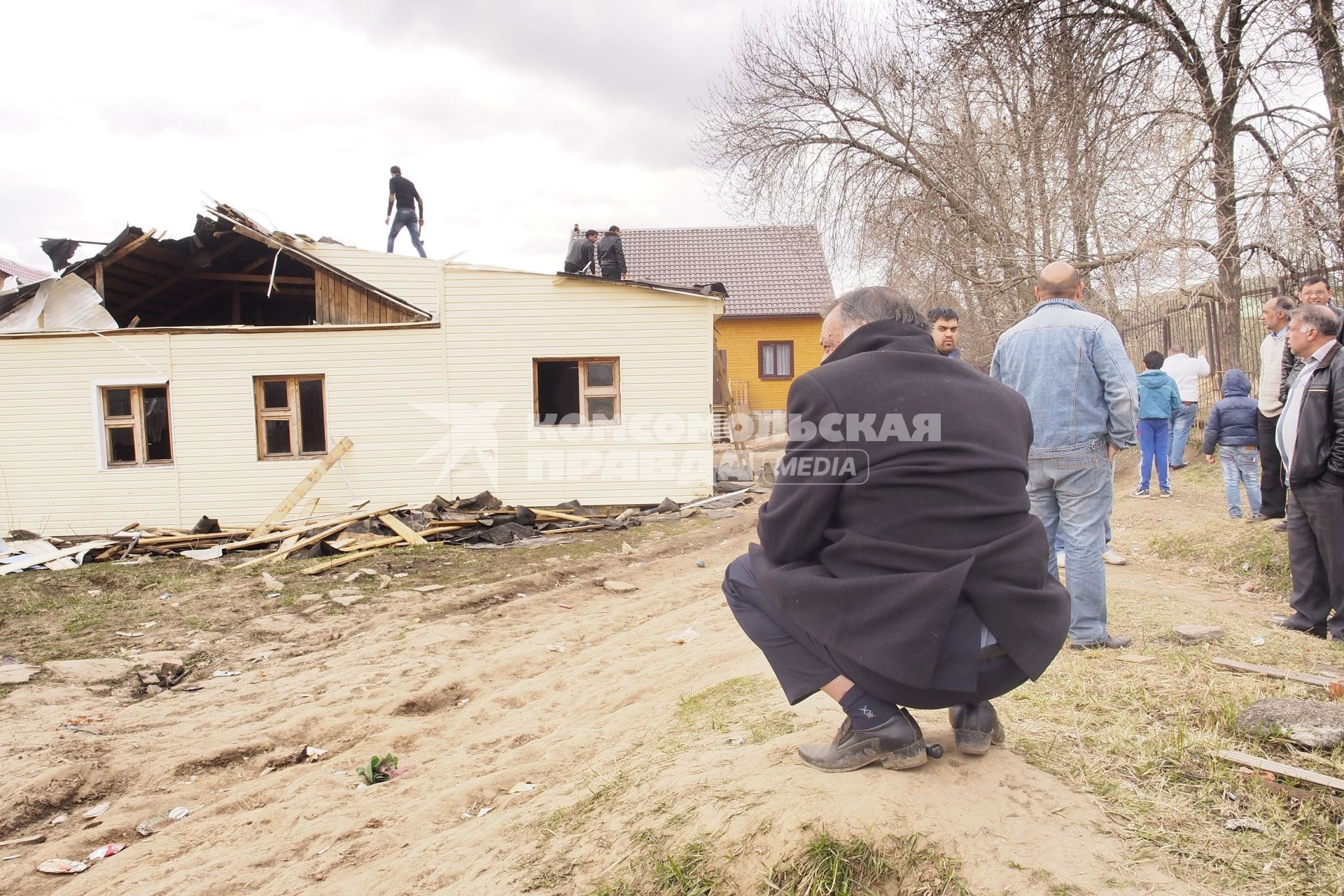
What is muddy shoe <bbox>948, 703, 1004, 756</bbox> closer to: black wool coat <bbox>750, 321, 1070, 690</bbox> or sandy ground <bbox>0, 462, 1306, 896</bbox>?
sandy ground <bbox>0, 462, 1306, 896</bbox>

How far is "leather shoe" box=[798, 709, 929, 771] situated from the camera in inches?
103

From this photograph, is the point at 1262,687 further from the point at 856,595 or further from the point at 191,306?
the point at 191,306

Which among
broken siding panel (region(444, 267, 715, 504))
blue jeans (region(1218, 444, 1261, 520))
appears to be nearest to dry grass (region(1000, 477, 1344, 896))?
blue jeans (region(1218, 444, 1261, 520))

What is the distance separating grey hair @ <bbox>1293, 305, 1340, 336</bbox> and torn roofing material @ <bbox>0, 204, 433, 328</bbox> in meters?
11.9

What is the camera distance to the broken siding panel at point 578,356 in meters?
13.6

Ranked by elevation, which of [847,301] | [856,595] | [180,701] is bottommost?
[180,701]

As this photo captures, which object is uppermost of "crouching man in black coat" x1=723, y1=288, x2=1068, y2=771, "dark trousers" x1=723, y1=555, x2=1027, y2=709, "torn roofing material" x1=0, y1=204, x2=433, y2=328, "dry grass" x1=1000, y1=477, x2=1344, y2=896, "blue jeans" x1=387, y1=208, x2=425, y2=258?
"blue jeans" x1=387, y1=208, x2=425, y2=258

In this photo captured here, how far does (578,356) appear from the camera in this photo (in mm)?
13734

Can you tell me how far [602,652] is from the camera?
6.40 m

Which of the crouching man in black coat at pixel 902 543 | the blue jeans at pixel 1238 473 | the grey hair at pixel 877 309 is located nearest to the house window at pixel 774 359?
the blue jeans at pixel 1238 473

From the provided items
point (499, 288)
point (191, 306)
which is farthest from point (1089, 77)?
point (191, 306)

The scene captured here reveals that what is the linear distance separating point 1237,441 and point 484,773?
802 cm

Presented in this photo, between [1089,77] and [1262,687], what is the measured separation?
37.1 ft

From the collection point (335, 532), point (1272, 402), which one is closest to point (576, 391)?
point (335, 532)
